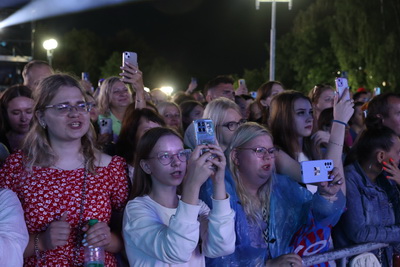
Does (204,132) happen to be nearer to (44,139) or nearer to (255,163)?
(255,163)

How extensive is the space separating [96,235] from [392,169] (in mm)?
2378

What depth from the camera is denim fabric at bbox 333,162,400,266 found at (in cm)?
395

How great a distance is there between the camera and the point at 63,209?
307cm

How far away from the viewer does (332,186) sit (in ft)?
11.2

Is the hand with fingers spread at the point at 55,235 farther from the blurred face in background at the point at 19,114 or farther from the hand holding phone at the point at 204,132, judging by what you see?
the blurred face in background at the point at 19,114

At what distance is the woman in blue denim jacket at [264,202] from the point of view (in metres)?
3.37

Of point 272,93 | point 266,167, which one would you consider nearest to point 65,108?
point 266,167

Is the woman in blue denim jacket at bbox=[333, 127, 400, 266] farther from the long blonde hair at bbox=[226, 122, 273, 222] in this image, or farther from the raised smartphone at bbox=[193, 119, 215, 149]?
the raised smartphone at bbox=[193, 119, 215, 149]

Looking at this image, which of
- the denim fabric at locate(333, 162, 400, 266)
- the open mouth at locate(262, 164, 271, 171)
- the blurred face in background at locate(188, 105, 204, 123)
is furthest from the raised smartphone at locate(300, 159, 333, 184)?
the blurred face in background at locate(188, 105, 204, 123)

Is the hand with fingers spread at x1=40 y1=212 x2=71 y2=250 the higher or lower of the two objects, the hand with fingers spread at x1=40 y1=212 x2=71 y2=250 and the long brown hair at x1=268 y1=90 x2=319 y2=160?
the lower

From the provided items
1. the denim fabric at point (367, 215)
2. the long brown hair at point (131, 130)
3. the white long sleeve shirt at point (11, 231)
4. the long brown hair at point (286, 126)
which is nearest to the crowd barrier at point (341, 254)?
the denim fabric at point (367, 215)

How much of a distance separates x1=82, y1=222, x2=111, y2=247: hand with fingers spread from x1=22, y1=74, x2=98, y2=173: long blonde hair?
1.17 feet

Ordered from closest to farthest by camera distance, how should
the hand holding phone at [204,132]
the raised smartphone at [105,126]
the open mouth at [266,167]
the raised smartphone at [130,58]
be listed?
the hand holding phone at [204,132] < the open mouth at [266,167] < the raised smartphone at [130,58] < the raised smartphone at [105,126]

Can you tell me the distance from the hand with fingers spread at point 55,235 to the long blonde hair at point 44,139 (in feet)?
1.26
